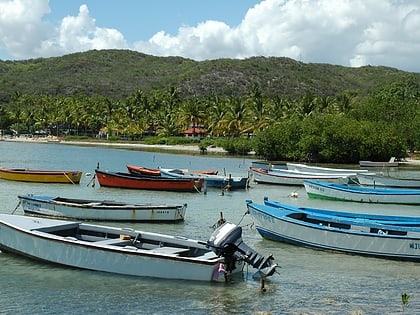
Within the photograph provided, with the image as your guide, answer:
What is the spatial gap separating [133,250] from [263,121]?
9099 centimetres

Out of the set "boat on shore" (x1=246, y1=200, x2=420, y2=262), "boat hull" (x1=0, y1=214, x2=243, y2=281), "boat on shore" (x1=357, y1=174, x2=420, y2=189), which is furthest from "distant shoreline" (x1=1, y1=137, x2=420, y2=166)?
"boat hull" (x1=0, y1=214, x2=243, y2=281)

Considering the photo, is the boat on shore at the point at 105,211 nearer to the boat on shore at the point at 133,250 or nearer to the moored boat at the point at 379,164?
the boat on shore at the point at 133,250

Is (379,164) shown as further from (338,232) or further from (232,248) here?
(232,248)

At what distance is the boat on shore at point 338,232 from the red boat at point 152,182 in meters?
16.4

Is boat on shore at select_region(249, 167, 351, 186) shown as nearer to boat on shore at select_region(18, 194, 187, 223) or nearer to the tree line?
boat on shore at select_region(18, 194, 187, 223)

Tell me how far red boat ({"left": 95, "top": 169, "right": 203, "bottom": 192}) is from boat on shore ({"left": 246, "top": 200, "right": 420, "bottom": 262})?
1638 centimetres

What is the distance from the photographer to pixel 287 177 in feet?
150

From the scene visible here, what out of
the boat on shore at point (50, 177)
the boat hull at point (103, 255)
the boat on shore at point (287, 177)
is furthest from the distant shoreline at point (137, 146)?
the boat hull at point (103, 255)

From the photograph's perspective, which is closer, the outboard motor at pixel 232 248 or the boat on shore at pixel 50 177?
the outboard motor at pixel 232 248

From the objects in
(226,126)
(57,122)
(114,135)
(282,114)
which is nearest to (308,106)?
(282,114)

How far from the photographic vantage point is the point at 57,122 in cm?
14438

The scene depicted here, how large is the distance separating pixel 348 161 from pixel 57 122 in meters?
84.3

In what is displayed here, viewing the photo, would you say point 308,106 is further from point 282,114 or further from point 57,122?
point 57,122

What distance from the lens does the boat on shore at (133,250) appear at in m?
15.4
